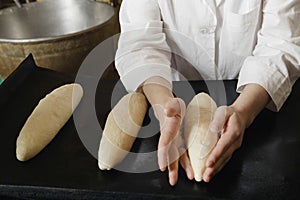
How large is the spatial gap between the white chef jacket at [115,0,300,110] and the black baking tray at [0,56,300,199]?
0.10 m

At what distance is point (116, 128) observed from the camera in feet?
2.41

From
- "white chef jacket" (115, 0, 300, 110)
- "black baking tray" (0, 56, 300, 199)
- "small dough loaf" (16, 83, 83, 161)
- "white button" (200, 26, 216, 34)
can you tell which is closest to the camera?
"black baking tray" (0, 56, 300, 199)

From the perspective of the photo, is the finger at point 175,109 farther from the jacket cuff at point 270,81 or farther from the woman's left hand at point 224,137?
the jacket cuff at point 270,81

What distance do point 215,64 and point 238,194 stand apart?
50cm

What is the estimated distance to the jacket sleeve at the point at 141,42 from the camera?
0.90 metres

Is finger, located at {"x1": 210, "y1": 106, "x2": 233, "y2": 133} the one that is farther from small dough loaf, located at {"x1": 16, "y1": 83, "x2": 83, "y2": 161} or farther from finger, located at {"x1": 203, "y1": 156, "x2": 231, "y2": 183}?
small dough loaf, located at {"x1": 16, "y1": 83, "x2": 83, "y2": 161}

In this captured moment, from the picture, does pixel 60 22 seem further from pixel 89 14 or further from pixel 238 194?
pixel 238 194

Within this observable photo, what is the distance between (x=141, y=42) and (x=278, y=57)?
36cm

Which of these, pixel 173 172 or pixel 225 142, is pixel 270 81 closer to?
pixel 225 142

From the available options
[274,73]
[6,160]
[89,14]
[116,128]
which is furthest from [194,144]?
[89,14]

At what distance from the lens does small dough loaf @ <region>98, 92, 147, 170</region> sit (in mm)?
663

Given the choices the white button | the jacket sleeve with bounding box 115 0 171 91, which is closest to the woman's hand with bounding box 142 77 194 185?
the jacket sleeve with bounding box 115 0 171 91

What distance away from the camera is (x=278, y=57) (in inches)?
32.0

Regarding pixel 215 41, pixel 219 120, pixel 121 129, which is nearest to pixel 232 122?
pixel 219 120
